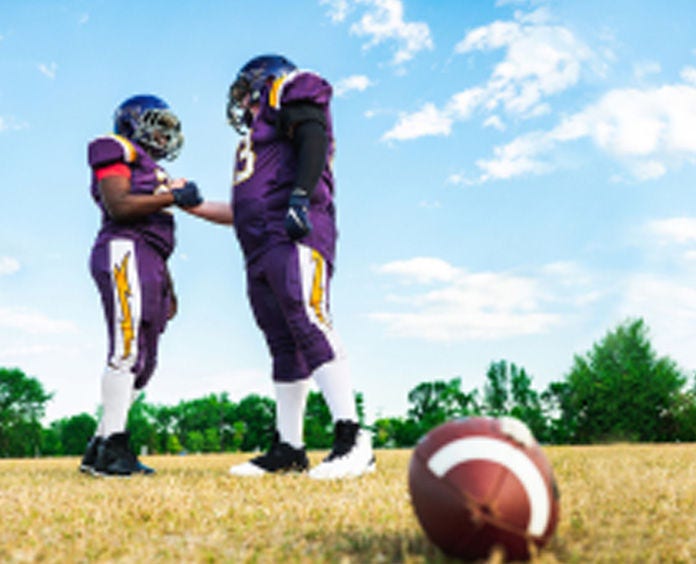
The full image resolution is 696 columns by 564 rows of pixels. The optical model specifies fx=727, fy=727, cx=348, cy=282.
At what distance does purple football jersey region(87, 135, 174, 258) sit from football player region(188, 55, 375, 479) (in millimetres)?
726

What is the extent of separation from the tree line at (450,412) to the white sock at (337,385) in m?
11.5

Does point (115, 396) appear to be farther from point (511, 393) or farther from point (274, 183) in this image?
point (511, 393)

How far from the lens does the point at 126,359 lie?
473cm

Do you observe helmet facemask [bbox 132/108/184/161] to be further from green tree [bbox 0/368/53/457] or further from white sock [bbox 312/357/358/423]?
green tree [bbox 0/368/53/457]

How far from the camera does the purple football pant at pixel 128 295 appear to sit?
4.73m

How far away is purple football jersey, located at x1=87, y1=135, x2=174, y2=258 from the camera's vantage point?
483cm

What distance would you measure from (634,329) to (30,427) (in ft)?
130

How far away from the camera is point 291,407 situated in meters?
4.59

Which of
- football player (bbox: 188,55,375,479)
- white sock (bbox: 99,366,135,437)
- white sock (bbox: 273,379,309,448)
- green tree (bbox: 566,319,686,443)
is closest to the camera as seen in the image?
football player (bbox: 188,55,375,479)

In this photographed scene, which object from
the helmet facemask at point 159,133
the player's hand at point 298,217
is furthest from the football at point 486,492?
the helmet facemask at point 159,133

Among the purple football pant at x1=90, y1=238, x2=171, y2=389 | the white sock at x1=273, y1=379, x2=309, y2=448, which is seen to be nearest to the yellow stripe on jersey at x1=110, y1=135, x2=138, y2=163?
the purple football pant at x1=90, y1=238, x2=171, y2=389

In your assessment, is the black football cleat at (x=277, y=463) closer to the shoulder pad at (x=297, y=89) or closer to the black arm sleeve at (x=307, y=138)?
the black arm sleeve at (x=307, y=138)

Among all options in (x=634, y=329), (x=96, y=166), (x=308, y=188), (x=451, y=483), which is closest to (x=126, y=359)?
(x=96, y=166)

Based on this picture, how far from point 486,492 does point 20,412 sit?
55.0m
